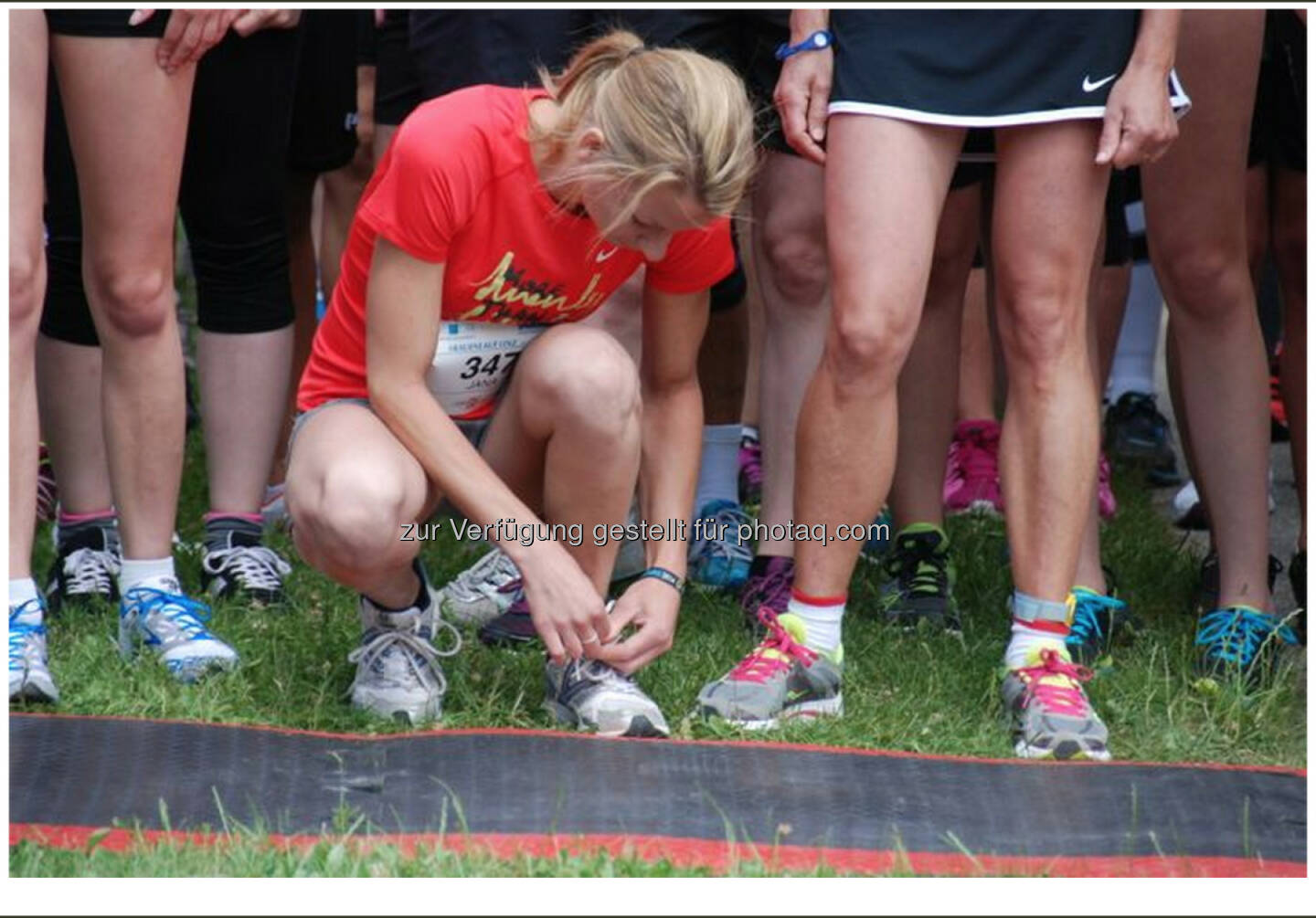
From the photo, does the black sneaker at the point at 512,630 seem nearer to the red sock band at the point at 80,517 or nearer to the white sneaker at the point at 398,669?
the white sneaker at the point at 398,669

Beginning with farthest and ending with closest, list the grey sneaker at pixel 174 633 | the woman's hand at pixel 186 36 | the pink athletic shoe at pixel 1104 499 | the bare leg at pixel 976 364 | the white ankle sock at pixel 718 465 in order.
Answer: the bare leg at pixel 976 364 < the pink athletic shoe at pixel 1104 499 < the white ankle sock at pixel 718 465 < the grey sneaker at pixel 174 633 < the woman's hand at pixel 186 36

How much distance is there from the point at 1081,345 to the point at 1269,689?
0.69 m

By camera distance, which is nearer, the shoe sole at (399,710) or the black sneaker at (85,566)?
the shoe sole at (399,710)

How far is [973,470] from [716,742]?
1987 millimetres

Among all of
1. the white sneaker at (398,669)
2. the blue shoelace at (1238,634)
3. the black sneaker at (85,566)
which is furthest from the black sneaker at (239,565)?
the blue shoelace at (1238,634)

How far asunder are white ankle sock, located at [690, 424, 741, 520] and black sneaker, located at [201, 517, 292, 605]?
0.93 meters

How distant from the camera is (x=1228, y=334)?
11.8 feet

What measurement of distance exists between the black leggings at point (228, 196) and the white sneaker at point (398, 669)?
86 centimetres

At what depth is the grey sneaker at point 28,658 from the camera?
120 inches

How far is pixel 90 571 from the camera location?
3688mm

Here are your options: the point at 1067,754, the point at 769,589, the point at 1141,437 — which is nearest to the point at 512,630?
the point at 769,589

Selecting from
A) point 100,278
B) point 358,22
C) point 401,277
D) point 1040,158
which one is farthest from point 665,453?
point 358,22

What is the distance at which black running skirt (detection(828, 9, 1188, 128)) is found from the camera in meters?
3.05

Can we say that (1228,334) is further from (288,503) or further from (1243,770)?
(288,503)
